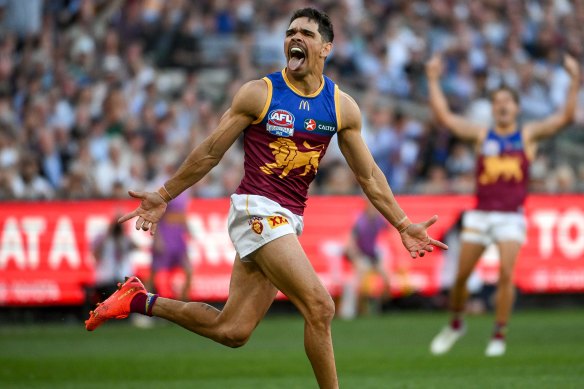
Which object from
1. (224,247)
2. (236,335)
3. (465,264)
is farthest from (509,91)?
(224,247)

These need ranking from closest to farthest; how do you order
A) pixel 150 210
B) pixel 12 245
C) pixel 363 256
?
pixel 150 210, pixel 12 245, pixel 363 256

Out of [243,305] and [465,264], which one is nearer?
[243,305]

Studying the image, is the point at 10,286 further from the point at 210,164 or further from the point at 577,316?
the point at 210,164

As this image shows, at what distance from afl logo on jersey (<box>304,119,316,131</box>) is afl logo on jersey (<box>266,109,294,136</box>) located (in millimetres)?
104

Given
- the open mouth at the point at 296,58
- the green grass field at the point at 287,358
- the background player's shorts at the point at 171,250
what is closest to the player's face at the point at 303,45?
the open mouth at the point at 296,58

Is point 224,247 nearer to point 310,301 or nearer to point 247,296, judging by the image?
point 247,296

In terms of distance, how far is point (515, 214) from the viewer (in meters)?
14.3

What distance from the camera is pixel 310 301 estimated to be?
27.3 ft

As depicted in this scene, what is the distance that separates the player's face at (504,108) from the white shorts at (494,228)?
1118 mm

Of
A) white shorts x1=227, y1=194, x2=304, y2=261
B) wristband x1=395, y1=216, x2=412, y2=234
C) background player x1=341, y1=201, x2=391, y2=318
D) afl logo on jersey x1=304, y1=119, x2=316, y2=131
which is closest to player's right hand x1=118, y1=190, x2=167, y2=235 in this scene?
white shorts x1=227, y1=194, x2=304, y2=261

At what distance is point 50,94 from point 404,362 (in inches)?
443

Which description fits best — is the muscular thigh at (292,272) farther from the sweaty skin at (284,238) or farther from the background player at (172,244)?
the background player at (172,244)

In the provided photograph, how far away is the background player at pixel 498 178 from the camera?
46.4 ft

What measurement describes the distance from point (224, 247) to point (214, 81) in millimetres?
4891
